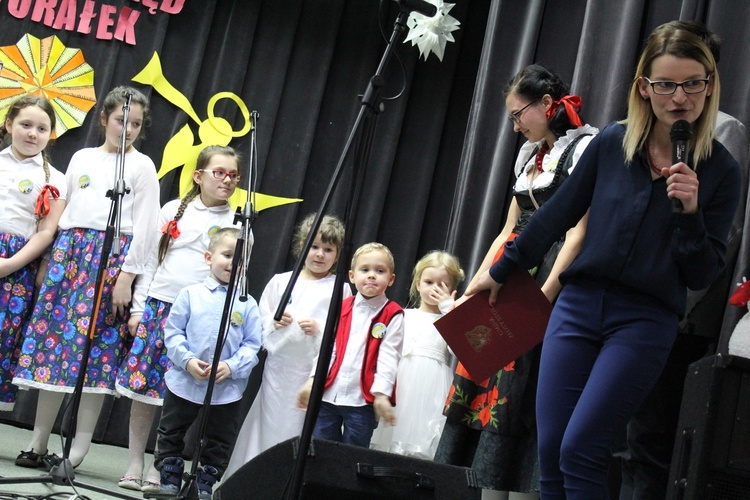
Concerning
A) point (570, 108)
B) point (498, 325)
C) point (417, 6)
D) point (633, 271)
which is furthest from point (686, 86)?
point (570, 108)

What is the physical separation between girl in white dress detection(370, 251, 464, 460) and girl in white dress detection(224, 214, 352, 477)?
36cm

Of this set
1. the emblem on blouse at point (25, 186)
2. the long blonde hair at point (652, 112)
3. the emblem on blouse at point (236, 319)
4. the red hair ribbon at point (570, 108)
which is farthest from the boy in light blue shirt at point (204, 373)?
the long blonde hair at point (652, 112)

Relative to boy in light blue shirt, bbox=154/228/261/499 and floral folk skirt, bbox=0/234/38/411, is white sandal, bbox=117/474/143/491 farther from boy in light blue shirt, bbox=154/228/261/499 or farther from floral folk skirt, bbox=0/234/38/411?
floral folk skirt, bbox=0/234/38/411

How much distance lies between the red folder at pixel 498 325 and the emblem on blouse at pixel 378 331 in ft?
3.51

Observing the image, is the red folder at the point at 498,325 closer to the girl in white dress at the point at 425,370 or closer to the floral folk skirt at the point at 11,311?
the girl in white dress at the point at 425,370

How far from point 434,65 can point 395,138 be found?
49cm

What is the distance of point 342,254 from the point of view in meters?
1.79

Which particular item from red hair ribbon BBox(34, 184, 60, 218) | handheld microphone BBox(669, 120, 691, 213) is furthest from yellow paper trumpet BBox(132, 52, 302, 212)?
handheld microphone BBox(669, 120, 691, 213)

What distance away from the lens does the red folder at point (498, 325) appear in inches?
84.3

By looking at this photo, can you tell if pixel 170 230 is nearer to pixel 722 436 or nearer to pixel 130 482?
pixel 130 482

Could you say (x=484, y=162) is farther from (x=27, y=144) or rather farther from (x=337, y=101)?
(x=27, y=144)

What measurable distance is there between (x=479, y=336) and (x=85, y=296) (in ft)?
6.58

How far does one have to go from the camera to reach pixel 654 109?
6.10 feet

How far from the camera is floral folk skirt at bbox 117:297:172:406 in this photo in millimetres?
3520
